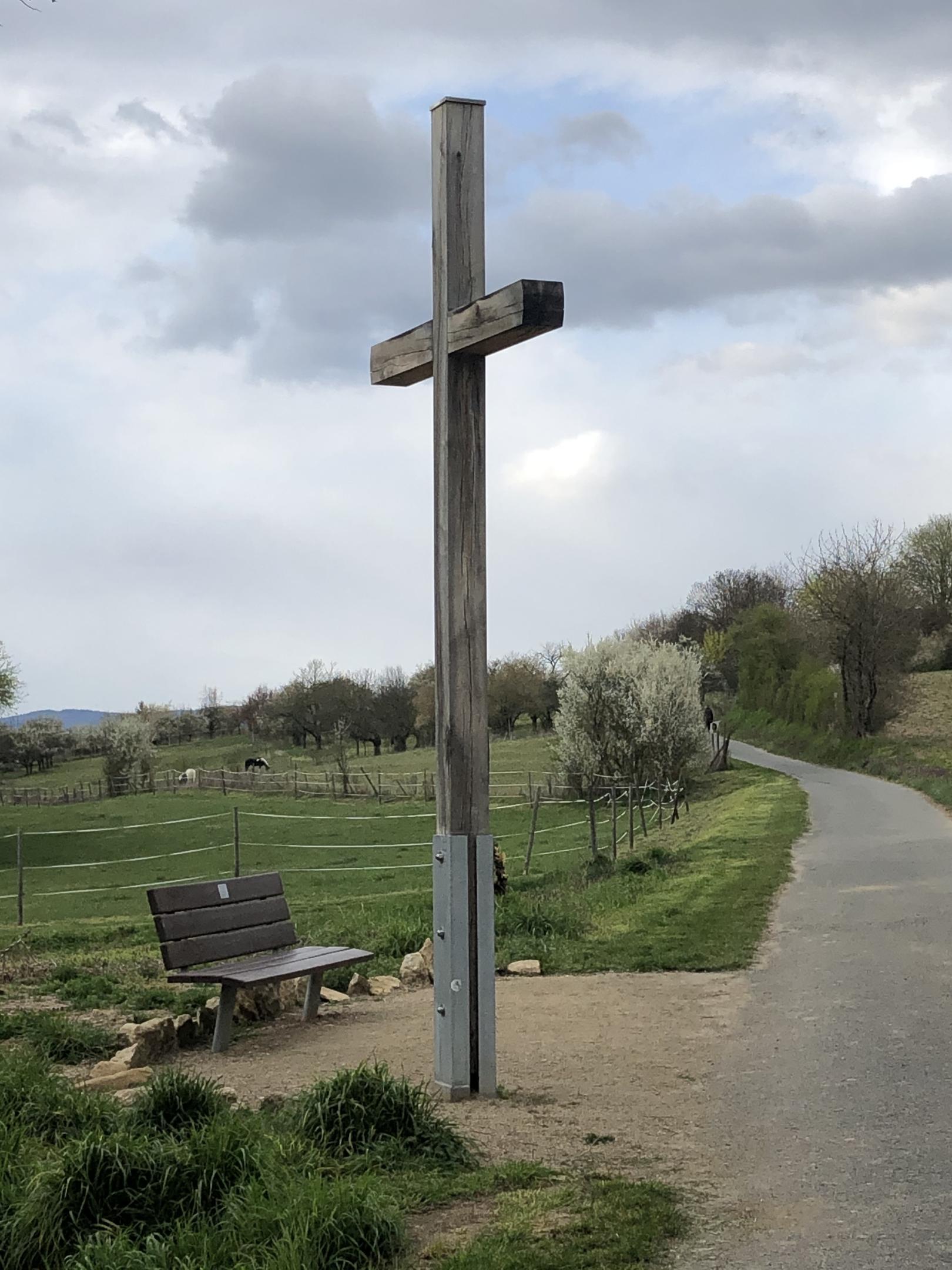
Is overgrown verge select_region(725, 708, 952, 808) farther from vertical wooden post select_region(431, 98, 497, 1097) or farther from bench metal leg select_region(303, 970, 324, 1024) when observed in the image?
vertical wooden post select_region(431, 98, 497, 1097)

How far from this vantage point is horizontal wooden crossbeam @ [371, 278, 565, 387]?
237 inches

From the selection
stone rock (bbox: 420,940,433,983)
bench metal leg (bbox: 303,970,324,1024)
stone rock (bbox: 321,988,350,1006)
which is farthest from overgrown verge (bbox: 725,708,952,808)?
bench metal leg (bbox: 303,970,324,1024)

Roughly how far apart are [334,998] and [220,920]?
119 cm

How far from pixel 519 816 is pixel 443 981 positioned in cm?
3351

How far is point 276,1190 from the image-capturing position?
431 centimetres

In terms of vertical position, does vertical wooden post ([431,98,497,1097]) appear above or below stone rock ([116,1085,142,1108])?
above

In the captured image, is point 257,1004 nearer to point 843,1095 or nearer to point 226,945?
point 226,945

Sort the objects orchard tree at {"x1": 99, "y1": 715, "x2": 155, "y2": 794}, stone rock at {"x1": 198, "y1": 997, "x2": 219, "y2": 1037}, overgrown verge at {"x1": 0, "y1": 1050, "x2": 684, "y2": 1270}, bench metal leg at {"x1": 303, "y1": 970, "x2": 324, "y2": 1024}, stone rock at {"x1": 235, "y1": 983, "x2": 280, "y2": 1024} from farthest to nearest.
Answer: orchard tree at {"x1": 99, "y1": 715, "x2": 155, "y2": 794} → stone rock at {"x1": 235, "y1": 983, "x2": 280, "y2": 1024} → bench metal leg at {"x1": 303, "y1": 970, "x2": 324, "y2": 1024} → stone rock at {"x1": 198, "y1": 997, "x2": 219, "y2": 1037} → overgrown verge at {"x1": 0, "y1": 1050, "x2": 684, "y2": 1270}

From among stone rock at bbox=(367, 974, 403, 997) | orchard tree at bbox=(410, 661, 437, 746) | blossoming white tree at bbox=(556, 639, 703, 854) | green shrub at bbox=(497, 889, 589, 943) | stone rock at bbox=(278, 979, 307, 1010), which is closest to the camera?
stone rock at bbox=(278, 979, 307, 1010)

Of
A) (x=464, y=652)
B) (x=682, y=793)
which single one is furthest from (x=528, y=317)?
(x=682, y=793)

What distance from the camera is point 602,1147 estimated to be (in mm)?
5504

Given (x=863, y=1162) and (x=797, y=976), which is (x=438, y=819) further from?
(x=797, y=976)

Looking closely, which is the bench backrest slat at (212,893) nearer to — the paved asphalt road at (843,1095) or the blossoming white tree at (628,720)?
the paved asphalt road at (843,1095)

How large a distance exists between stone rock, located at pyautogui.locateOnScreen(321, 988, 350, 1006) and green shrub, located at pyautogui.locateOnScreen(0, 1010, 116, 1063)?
1.62 m
